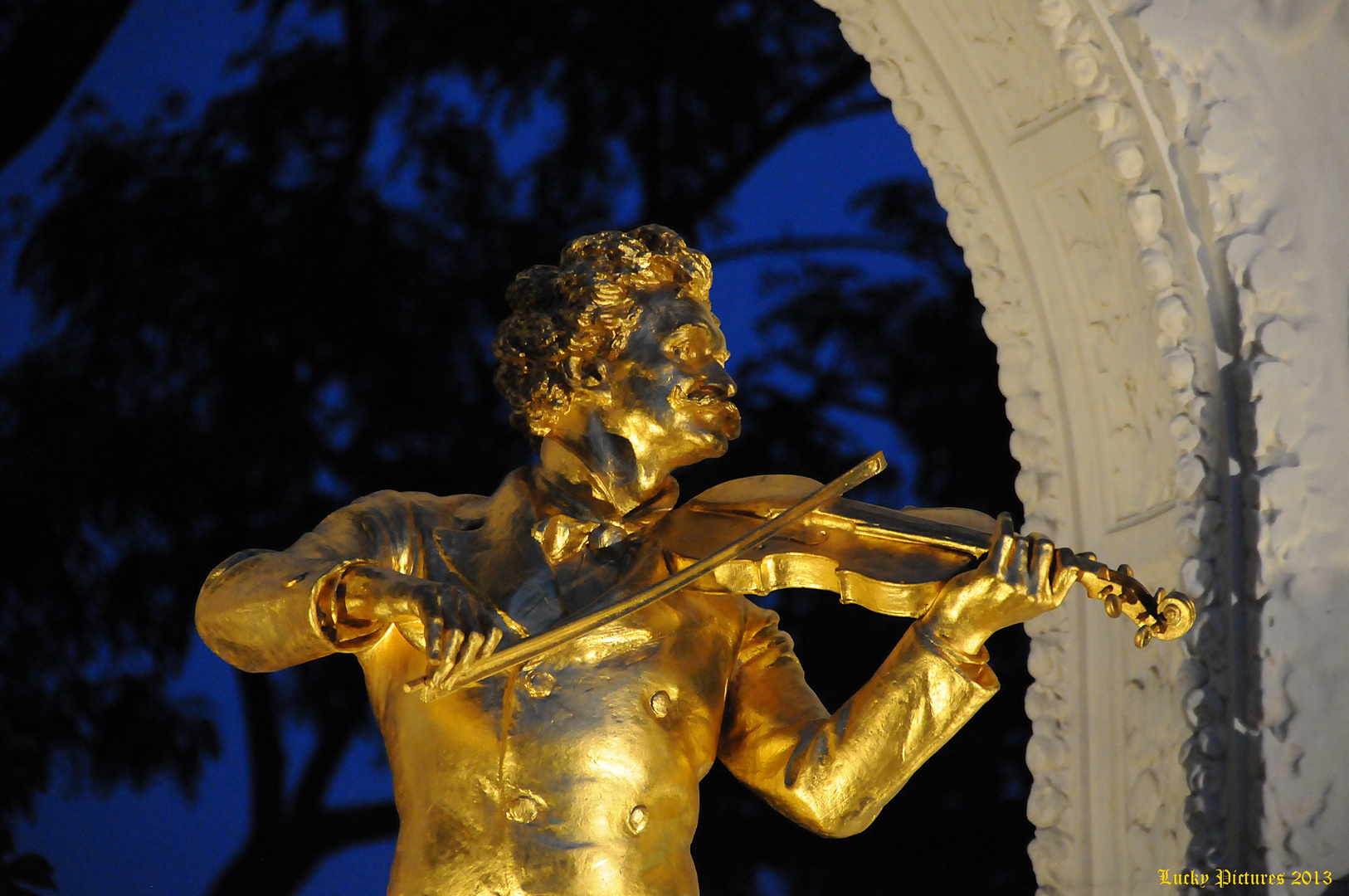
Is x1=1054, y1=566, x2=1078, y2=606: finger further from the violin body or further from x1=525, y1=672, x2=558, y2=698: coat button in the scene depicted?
x1=525, y1=672, x2=558, y2=698: coat button

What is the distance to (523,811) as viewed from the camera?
1.79 m

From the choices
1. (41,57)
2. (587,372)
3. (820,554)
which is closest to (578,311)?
(587,372)

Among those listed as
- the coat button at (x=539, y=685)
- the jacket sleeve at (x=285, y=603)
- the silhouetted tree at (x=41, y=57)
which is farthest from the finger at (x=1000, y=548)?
the silhouetted tree at (x=41, y=57)

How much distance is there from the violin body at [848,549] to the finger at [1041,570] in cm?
1

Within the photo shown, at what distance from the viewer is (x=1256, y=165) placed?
2.07 m

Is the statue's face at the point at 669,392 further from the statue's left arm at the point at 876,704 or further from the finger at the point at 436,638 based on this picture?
the finger at the point at 436,638

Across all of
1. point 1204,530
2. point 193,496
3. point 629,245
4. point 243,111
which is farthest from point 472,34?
point 1204,530

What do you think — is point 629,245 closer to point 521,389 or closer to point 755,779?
point 521,389

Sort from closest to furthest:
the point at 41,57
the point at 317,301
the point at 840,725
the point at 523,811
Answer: the point at 523,811
the point at 840,725
the point at 317,301
the point at 41,57

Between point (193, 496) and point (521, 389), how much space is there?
1785 millimetres

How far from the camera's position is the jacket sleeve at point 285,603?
1726mm

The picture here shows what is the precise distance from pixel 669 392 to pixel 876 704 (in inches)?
15.5

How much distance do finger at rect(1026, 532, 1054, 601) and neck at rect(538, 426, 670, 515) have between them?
1.52ft

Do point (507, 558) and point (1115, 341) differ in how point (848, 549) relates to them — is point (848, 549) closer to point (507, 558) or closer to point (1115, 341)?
point (507, 558)
